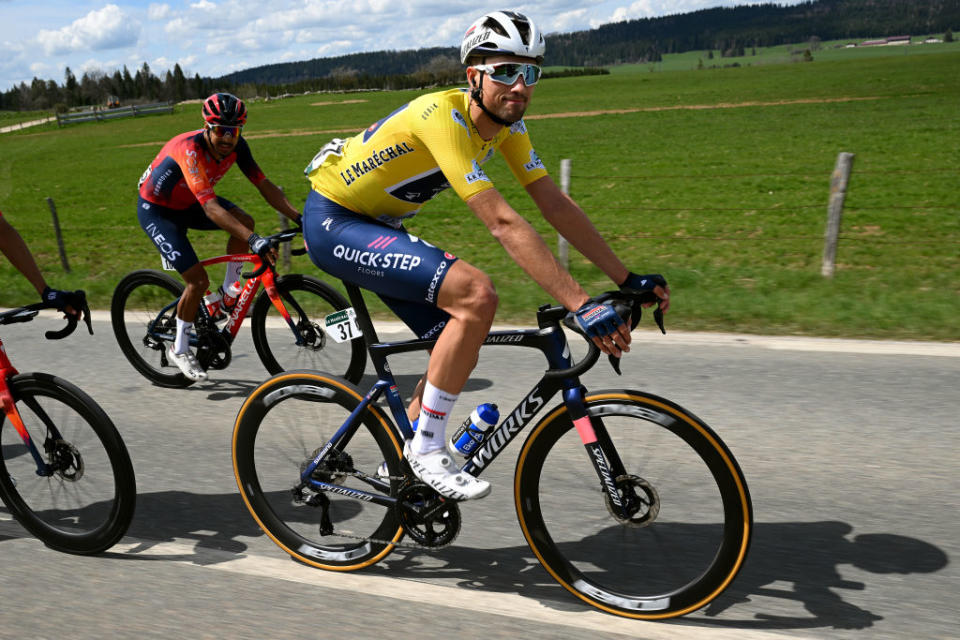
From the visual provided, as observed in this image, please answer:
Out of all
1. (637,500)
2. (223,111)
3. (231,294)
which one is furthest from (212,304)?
(637,500)

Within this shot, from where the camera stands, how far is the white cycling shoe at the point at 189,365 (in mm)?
6105

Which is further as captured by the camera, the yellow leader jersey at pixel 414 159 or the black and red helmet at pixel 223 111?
the black and red helmet at pixel 223 111

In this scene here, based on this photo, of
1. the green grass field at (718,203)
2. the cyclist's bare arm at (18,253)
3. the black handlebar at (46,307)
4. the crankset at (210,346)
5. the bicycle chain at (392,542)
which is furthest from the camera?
the green grass field at (718,203)

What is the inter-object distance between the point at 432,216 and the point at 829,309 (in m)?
12.4

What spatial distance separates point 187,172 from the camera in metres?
5.88

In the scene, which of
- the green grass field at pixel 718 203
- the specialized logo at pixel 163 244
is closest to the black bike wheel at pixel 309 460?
the specialized logo at pixel 163 244

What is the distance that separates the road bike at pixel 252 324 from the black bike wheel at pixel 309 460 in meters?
2.19

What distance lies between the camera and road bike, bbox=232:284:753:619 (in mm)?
2896

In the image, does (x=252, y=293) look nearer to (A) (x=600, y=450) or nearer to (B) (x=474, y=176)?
(B) (x=474, y=176)

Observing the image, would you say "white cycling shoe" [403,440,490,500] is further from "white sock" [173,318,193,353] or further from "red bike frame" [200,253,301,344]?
"white sock" [173,318,193,353]

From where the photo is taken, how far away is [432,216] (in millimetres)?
18750

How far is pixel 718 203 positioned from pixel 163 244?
46.3 feet

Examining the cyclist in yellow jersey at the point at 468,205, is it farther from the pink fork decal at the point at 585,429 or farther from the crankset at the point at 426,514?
the pink fork decal at the point at 585,429

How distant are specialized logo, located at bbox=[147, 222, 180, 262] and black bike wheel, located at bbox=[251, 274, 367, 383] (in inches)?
A: 28.2
